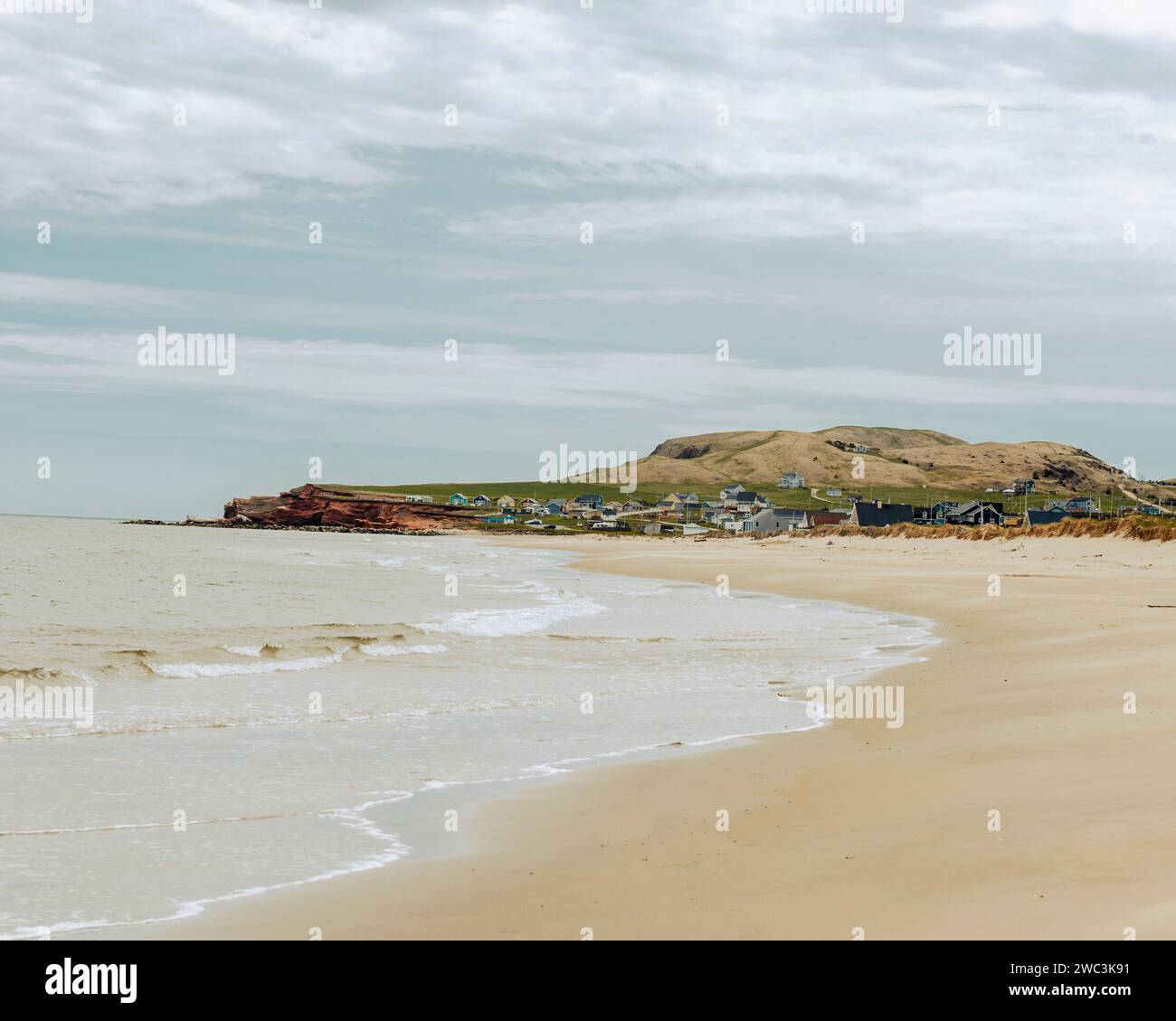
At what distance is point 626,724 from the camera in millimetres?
16047

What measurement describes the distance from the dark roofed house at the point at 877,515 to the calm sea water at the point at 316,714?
9159 cm

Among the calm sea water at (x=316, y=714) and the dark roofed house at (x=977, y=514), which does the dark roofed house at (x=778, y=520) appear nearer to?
the dark roofed house at (x=977, y=514)

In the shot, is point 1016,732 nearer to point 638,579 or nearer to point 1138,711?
point 1138,711

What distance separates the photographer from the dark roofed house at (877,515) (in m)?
130

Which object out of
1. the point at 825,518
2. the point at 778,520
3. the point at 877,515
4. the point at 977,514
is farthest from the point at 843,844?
the point at 778,520

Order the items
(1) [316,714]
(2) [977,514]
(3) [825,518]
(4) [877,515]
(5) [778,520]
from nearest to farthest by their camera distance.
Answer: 1. (1) [316,714]
2. (4) [877,515]
3. (2) [977,514]
4. (3) [825,518]
5. (5) [778,520]

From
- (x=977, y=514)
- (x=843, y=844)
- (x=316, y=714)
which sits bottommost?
(x=316, y=714)

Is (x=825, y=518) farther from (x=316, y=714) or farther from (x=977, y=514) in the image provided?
(x=316, y=714)

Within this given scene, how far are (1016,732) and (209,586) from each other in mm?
38397

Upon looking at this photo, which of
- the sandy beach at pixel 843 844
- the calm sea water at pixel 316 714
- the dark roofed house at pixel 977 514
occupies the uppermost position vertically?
the dark roofed house at pixel 977 514

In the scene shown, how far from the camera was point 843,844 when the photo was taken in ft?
28.2

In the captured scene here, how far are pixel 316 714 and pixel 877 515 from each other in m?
121

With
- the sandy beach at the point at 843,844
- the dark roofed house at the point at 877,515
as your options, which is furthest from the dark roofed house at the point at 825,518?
the sandy beach at the point at 843,844
